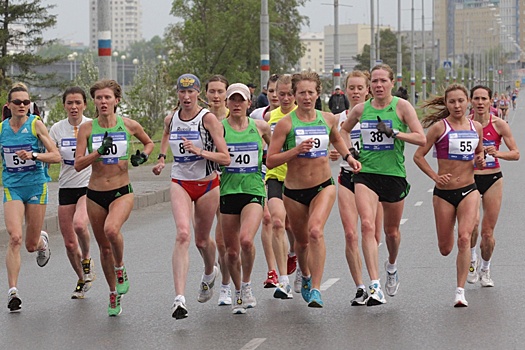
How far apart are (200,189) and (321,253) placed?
Result: 111cm

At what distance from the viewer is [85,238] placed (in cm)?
1205

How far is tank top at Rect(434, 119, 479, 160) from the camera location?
11438mm

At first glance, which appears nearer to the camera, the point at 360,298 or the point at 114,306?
the point at 114,306

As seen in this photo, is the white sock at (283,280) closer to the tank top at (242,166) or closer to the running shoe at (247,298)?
the running shoe at (247,298)

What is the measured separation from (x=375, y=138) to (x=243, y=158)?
1.19 meters

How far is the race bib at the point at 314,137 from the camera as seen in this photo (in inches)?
431

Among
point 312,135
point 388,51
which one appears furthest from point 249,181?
point 388,51

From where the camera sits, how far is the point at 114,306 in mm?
10828

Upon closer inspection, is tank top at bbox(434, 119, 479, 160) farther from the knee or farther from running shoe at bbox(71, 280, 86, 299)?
running shoe at bbox(71, 280, 86, 299)

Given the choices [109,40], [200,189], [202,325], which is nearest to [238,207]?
[200,189]

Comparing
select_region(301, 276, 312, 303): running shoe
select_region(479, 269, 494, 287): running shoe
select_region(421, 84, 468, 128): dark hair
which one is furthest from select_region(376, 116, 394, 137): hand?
select_region(479, 269, 494, 287): running shoe

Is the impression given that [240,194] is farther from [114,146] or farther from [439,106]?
[439,106]

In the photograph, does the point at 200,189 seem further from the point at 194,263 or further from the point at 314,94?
the point at 194,263

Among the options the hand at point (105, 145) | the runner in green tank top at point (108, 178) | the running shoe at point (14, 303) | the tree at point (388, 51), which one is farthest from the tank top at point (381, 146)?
the tree at point (388, 51)
